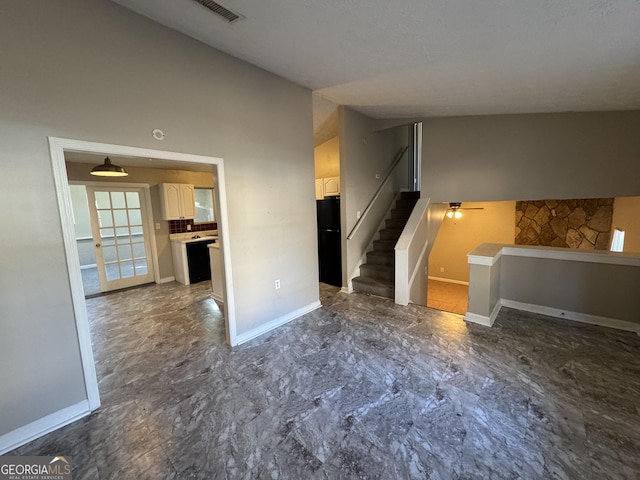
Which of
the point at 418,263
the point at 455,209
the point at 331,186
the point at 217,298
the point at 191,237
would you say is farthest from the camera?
the point at 455,209

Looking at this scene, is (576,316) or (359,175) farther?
(359,175)

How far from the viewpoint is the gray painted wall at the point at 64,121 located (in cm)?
166

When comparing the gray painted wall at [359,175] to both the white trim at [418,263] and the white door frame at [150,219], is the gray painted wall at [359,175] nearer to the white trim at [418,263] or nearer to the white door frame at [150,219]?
the white trim at [418,263]

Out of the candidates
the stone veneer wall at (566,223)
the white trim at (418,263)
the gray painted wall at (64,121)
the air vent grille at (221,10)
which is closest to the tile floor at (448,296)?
the stone veneer wall at (566,223)

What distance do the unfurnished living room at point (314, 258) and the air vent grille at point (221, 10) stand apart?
0.02 metres

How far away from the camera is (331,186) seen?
219 inches

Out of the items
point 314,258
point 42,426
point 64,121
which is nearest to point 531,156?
point 314,258

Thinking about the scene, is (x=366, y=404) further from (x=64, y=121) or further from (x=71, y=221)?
(x=64, y=121)

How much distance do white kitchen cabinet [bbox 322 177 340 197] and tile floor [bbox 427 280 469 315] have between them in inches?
146

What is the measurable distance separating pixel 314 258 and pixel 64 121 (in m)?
2.92

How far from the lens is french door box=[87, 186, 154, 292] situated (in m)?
4.93

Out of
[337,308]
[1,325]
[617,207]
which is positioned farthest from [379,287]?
[617,207]

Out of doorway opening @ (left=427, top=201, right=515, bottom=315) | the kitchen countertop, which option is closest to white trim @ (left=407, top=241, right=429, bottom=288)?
doorway opening @ (left=427, top=201, right=515, bottom=315)

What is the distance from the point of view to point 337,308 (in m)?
4.02
